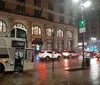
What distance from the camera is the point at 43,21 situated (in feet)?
147

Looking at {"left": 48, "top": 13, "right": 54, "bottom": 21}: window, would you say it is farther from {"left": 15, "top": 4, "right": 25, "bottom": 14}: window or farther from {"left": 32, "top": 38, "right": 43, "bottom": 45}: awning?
{"left": 15, "top": 4, "right": 25, "bottom": 14}: window

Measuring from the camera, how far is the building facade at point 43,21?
3794 cm

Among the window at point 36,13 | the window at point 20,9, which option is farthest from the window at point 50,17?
the window at point 20,9

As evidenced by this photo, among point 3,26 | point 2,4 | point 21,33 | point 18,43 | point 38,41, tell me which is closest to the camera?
point 18,43

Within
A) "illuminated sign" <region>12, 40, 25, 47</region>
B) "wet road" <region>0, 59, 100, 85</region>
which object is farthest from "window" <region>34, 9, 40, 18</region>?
"wet road" <region>0, 59, 100, 85</region>

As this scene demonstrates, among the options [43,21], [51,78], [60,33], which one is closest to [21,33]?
[51,78]

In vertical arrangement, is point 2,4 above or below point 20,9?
above

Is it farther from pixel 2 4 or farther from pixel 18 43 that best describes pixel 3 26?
pixel 18 43

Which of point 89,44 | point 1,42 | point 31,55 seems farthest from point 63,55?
point 89,44

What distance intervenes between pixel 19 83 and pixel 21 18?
30.4 m

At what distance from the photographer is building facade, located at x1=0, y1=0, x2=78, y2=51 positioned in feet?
124

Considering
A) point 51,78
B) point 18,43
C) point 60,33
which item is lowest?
point 51,78

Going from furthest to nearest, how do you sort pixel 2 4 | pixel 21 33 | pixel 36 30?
pixel 36 30, pixel 2 4, pixel 21 33

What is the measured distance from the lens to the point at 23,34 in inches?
651
